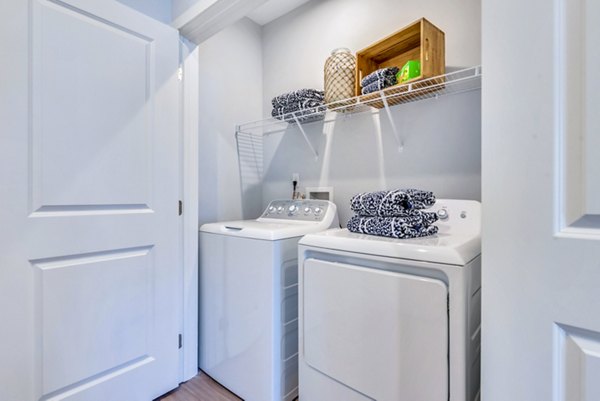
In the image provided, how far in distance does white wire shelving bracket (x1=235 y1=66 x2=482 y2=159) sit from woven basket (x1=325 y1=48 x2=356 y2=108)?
44 millimetres

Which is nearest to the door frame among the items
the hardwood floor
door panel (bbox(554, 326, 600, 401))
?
the hardwood floor

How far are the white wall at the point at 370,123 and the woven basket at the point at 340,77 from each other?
8.4 inches

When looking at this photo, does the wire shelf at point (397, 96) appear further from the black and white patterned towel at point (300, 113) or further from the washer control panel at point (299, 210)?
the washer control panel at point (299, 210)

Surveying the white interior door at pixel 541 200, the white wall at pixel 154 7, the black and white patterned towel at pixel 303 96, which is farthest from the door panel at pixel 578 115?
the white wall at pixel 154 7

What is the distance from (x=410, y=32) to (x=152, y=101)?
136 cm

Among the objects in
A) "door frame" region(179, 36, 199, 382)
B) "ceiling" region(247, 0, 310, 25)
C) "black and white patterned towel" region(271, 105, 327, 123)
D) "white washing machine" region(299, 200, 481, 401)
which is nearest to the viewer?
"white washing machine" region(299, 200, 481, 401)

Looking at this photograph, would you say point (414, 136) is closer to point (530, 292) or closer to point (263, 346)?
point (530, 292)

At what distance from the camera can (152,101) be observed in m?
1.50

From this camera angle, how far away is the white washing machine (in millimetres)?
868

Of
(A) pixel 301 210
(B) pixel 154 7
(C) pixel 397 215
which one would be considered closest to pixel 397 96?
(C) pixel 397 215

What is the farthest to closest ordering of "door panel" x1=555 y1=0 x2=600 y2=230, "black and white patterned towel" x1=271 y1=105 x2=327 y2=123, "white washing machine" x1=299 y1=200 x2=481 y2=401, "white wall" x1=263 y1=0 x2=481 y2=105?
"black and white patterned towel" x1=271 y1=105 x2=327 y2=123, "white wall" x1=263 y1=0 x2=481 y2=105, "white washing machine" x1=299 y1=200 x2=481 y2=401, "door panel" x1=555 y1=0 x2=600 y2=230

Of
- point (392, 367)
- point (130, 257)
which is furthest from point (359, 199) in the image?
point (130, 257)

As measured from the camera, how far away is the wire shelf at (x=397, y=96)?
1.42 meters

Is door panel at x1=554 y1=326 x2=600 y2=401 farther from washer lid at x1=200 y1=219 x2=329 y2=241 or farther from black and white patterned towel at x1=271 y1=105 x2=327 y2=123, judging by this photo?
black and white patterned towel at x1=271 y1=105 x2=327 y2=123
